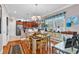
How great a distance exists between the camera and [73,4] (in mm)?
2047

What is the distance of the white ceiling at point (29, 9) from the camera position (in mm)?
2070

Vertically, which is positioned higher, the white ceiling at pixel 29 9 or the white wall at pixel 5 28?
the white ceiling at pixel 29 9

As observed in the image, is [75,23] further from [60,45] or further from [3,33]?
[3,33]

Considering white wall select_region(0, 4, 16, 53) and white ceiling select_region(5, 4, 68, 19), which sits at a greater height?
white ceiling select_region(5, 4, 68, 19)

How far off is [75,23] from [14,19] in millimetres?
1077

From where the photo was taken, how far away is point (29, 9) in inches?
81.7

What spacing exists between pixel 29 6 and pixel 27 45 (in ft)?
2.30

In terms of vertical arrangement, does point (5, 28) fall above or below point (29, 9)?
below

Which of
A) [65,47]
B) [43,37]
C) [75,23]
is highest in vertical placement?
[75,23]

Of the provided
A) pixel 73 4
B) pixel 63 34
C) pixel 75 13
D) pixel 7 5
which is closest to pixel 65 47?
pixel 63 34

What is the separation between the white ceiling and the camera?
207 centimetres
